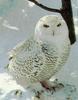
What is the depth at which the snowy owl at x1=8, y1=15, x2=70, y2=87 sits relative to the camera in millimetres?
629

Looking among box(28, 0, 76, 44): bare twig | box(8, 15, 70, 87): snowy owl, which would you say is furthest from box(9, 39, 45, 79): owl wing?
box(28, 0, 76, 44): bare twig

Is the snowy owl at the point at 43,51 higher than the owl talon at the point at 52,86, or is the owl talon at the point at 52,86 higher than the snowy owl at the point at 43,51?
the snowy owl at the point at 43,51

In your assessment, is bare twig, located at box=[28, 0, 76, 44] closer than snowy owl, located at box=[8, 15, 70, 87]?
No

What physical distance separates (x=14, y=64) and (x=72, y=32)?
0.20 metres

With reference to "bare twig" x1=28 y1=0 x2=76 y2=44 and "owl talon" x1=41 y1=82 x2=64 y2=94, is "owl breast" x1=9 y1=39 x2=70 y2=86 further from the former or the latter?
"bare twig" x1=28 y1=0 x2=76 y2=44

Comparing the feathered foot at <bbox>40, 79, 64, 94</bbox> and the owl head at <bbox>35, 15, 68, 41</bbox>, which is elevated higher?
the owl head at <bbox>35, 15, 68, 41</bbox>

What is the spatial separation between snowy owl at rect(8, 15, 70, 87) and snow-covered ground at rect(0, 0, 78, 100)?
59mm

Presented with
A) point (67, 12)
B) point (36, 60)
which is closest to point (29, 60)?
point (36, 60)

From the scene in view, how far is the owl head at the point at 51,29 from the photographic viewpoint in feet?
2.04

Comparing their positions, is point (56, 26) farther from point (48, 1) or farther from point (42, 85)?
point (48, 1)

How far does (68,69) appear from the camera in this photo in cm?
75

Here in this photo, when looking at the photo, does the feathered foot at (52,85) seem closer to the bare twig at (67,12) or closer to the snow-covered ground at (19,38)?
the snow-covered ground at (19,38)

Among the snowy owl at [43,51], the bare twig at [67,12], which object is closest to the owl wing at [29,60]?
the snowy owl at [43,51]

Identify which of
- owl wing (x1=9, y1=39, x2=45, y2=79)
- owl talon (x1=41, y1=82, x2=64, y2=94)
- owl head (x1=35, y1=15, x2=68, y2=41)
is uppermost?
owl head (x1=35, y1=15, x2=68, y2=41)
